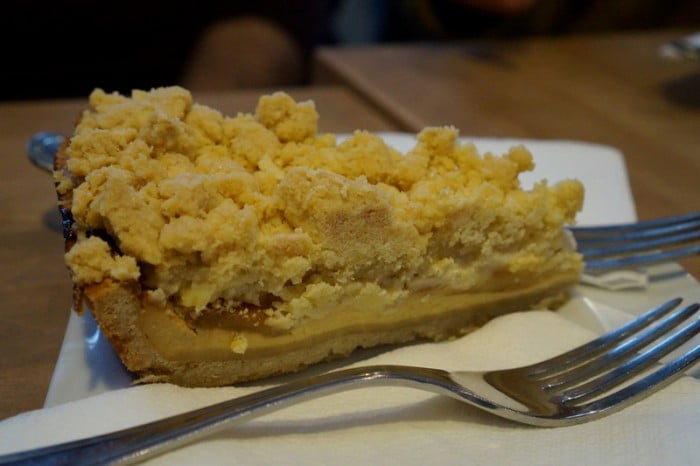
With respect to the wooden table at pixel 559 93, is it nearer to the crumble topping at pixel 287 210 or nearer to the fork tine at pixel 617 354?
the fork tine at pixel 617 354

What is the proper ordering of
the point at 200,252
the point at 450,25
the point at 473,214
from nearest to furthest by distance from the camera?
the point at 200,252
the point at 473,214
the point at 450,25

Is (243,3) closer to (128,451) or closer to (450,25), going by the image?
(450,25)

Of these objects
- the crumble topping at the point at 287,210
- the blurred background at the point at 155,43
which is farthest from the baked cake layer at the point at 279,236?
the blurred background at the point at 155,43

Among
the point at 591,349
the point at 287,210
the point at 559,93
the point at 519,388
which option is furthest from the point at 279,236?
the point at 559,93

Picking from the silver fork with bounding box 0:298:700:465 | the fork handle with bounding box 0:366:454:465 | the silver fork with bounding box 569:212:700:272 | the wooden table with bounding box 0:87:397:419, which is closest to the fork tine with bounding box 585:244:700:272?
the silver fork with bounding box 569:212:700:272

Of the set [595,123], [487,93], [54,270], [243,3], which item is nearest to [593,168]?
[595,123]

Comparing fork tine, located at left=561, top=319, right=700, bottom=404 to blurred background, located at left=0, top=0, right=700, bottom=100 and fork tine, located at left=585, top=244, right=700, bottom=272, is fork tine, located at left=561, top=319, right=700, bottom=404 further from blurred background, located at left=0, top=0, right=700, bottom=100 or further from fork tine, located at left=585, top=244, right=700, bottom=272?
blurred background, located at left=0, top=0, right=700, bottom=100

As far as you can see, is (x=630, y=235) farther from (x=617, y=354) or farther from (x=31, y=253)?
(x=31, y=253)
